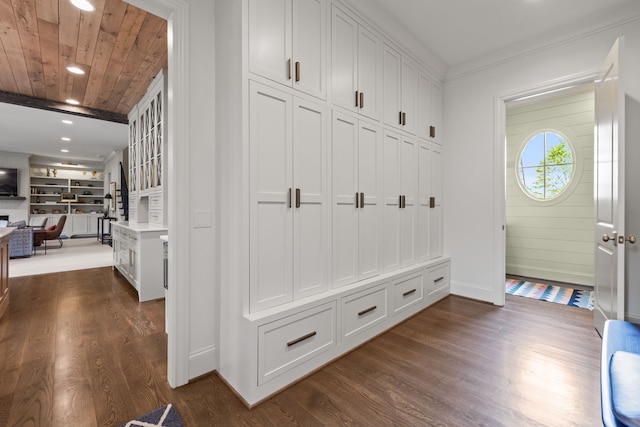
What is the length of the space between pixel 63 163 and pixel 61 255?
5.72 m

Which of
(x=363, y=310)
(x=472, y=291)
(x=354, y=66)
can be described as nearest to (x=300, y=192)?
(x=363, y=310)

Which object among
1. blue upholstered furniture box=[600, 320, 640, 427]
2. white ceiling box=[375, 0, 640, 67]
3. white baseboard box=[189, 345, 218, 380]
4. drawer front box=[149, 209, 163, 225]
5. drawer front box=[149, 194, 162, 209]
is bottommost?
white baseboard box=[189, 345, 218, 380]

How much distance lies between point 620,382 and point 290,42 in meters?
2.25

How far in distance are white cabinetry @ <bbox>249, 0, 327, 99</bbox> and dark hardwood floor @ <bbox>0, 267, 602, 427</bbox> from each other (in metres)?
2.00

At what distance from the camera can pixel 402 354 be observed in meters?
Result: 2.29

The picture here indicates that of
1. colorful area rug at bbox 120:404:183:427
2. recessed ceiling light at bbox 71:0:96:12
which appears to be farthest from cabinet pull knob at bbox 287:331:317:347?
recessed ceiling light at bbox 71:0:96:12

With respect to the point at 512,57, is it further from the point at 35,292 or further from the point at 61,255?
the point at 61,255

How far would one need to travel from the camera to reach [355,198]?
248 cm

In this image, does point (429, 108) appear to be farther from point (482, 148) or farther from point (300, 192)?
point (300, 192)

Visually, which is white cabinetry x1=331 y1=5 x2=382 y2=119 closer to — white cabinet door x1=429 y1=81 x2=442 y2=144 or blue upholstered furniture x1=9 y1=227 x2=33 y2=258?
white cabinet door x1=429 y1=81 x2=442 y2=144

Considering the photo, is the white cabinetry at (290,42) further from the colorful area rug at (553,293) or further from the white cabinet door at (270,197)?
the colorful area rug at (553,293)

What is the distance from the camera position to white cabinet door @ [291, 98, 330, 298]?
2.00m

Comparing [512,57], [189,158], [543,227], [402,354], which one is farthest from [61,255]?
[543,227]

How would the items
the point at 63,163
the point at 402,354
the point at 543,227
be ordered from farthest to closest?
the point at 63,163
the point at 543,227
the point at 402,354
